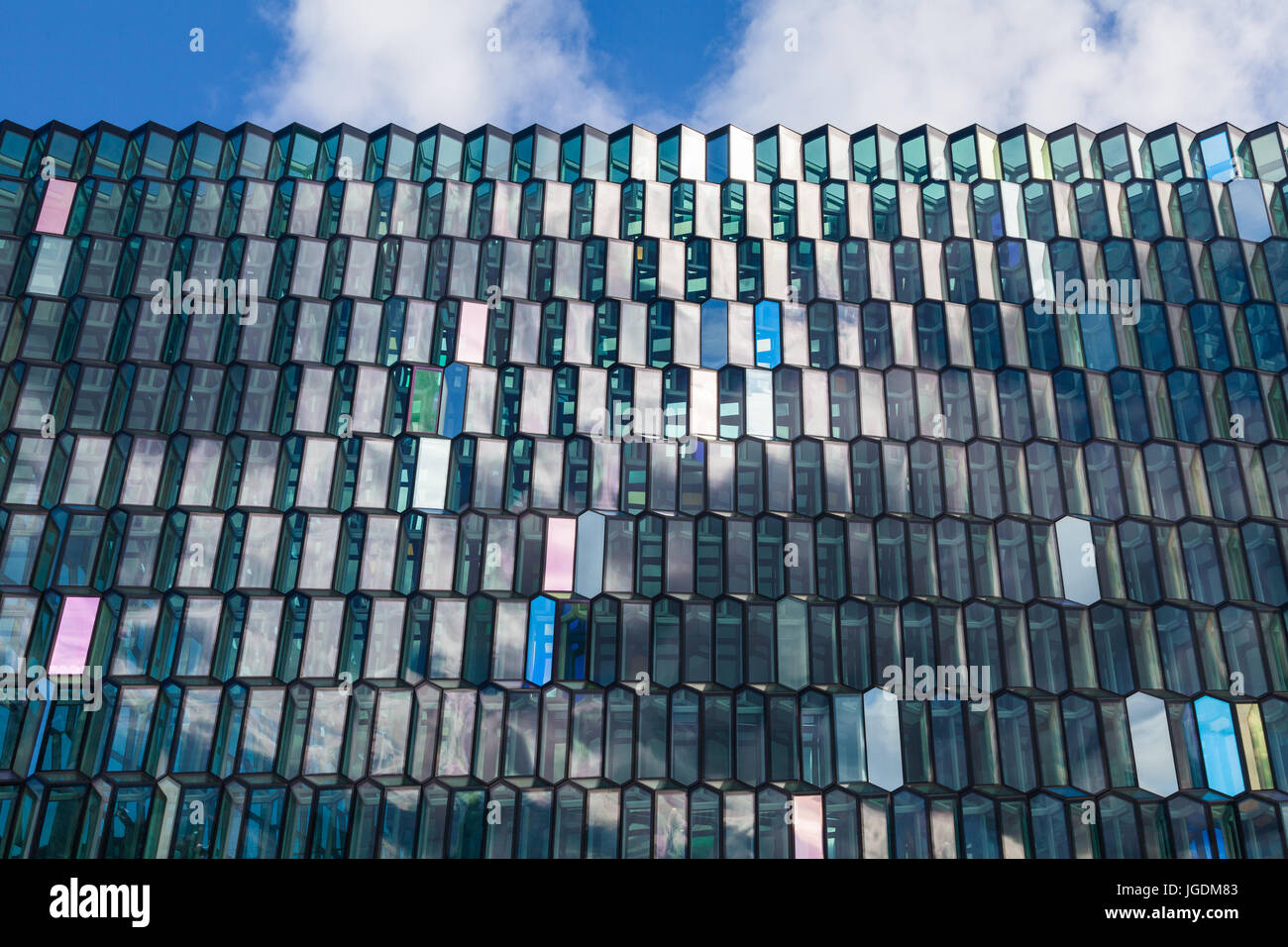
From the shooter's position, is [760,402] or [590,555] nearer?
[590,555]

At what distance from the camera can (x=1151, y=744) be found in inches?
593

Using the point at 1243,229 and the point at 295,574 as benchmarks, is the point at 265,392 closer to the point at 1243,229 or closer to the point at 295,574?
the point at 295,574

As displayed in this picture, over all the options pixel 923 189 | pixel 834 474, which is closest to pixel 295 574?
pixel 834 474

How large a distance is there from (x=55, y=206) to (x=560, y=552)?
14.2m

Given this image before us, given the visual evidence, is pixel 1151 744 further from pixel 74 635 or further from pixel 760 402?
pixel 74 635

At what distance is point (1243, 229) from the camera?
2083cm

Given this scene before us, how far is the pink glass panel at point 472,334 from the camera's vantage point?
61.6 feet

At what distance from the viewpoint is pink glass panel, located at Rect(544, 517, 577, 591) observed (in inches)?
641

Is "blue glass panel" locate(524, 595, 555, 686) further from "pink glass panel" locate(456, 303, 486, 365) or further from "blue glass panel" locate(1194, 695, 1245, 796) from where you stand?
"blue glass panel" locate(1194, 695, 1245, 796)

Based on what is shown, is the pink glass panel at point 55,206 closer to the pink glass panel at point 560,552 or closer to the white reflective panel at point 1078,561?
the pink glass panel at point 560,552

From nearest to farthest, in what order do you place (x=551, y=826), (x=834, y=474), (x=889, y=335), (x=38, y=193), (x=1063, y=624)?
(x=551, y=826), (x=1063, y=624), (x=834, y=474), (x=889, y=335), (x=38, y=193)

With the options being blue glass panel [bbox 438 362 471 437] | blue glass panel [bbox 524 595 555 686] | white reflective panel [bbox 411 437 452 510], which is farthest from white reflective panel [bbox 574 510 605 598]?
blue glass panel [bbox 438 362 471 437]

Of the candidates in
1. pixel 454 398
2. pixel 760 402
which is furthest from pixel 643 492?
pixel 454 398

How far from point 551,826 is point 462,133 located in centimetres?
1596
